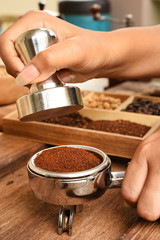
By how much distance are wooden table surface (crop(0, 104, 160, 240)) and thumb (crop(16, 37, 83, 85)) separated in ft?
0.90

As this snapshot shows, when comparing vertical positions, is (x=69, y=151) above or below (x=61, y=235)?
above

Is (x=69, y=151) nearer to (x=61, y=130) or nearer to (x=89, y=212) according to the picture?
(x=89, y=212)

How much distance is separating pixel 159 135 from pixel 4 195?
15.1 inches

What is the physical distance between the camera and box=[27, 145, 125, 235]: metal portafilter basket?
0.54 m

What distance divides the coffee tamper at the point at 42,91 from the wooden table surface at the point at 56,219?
7.6 inches

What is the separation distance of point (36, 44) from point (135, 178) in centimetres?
33

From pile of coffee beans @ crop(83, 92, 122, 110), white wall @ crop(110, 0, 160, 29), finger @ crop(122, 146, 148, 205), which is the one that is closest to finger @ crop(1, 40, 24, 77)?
finger @ crop(122, 146, 148, 205)

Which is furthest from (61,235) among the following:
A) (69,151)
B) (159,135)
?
(159,135)

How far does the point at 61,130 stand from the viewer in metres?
0.96

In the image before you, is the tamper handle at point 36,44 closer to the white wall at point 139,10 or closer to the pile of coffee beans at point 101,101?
the pile of coffee beans at point 101,101

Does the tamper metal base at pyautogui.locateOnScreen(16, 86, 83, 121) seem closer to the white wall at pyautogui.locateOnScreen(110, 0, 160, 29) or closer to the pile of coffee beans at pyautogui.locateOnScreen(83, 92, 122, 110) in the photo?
the pile of coffee beans at pyautogui.locateOnScreen(83, 92, 122, 110)

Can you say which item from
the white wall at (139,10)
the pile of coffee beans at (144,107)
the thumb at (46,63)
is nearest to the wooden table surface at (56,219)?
the thumb at (46,63)

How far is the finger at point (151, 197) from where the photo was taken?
0.55 metres

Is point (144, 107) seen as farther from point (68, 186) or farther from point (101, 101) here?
point (68, 186)
